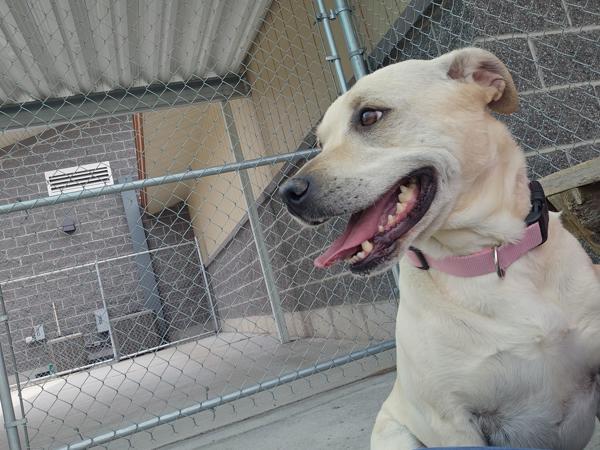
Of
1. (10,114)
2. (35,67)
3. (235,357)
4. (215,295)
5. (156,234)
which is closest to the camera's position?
(35,67)

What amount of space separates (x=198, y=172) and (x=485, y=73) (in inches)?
74.8

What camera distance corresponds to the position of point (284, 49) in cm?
512

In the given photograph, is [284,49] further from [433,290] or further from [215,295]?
[215,295]

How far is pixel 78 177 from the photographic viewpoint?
38.4ft

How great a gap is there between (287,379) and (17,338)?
9191mm

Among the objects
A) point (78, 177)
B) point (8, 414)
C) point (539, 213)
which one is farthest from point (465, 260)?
point (78, 177)

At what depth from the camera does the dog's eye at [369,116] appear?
149cm

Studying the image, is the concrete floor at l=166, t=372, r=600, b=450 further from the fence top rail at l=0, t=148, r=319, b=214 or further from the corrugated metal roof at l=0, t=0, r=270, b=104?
the corrugated metal roof at l=0, t=0, r=270, b=104

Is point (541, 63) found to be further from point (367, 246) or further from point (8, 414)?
point (8, 414)

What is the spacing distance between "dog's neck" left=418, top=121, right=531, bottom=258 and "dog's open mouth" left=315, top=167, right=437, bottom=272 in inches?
4.1

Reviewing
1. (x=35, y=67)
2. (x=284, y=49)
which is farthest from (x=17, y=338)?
(x=284, y=49)

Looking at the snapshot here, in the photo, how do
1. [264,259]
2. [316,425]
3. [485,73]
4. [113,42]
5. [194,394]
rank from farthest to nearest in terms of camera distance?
[264,259] → [113,42] → [194,394] → [316,425] → [485,73]

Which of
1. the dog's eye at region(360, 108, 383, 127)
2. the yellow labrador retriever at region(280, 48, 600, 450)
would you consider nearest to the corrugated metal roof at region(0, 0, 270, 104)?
the dog's eye at region(360, 108, 383, 127)

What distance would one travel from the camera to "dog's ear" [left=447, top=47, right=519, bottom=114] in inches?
59.4
